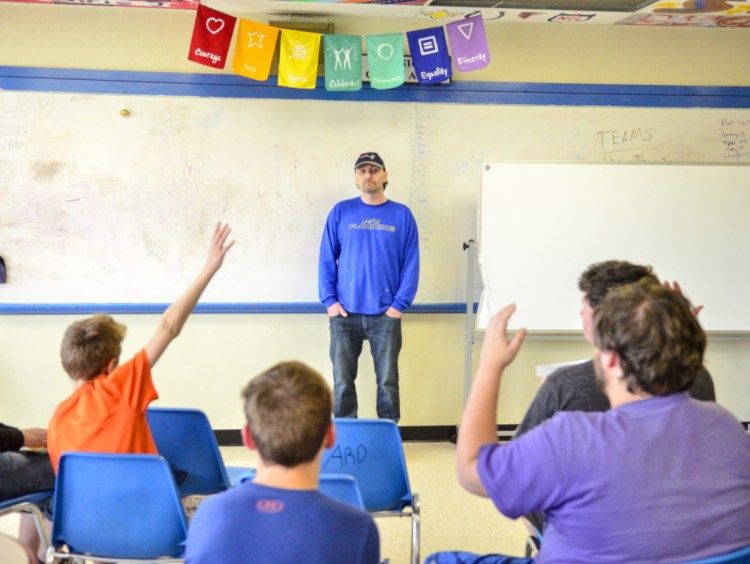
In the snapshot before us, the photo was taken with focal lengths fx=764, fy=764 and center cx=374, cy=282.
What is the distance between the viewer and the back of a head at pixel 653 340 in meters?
1.40

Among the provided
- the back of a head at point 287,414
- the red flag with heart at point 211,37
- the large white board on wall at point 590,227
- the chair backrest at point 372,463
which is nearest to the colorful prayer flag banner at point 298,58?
the red flag with heart at point 211,37

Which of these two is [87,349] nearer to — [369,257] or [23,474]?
[23,474]

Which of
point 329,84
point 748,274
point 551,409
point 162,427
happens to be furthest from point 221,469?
point 748,274

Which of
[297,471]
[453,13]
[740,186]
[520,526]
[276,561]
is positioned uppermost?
[453,13]

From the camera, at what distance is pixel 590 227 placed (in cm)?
446

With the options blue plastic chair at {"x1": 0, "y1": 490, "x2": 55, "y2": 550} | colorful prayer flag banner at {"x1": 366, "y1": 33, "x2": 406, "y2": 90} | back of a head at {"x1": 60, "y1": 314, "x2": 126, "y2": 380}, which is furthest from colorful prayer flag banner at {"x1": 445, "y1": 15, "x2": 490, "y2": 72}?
blue plastic chair at {"x1": 0, "y1": 490, "x2": 55, "y2": 550}

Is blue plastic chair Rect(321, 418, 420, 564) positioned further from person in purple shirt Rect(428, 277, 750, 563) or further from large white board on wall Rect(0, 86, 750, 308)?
large white board on wall Rect(0, 86, 750, 308)

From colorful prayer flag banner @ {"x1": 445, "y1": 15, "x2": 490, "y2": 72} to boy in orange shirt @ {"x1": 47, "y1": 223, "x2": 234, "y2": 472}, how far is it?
7.73 ft

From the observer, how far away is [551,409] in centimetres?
191

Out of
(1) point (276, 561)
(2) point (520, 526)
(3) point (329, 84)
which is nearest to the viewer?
(1) point (276, 561)

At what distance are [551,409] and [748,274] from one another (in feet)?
10.8

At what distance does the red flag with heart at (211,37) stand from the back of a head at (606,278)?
8.70 ft

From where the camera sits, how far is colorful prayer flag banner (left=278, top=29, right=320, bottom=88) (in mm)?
4133

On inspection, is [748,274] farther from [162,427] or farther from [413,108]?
[162,427]
